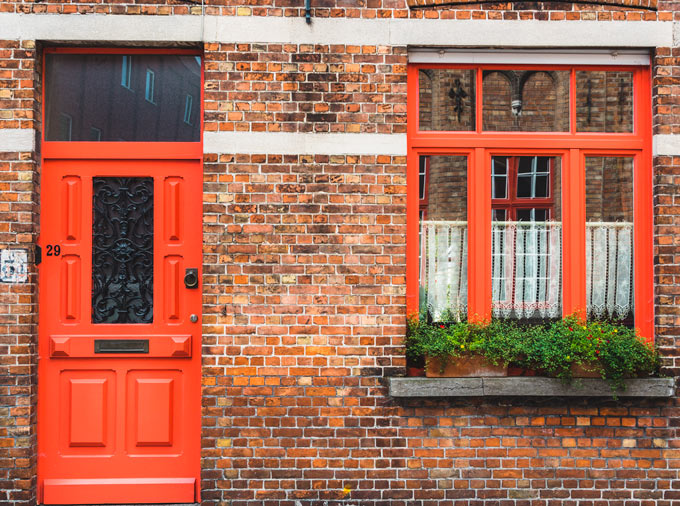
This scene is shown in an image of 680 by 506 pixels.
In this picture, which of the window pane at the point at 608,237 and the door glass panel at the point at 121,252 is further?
the window pane at the point at 608,237

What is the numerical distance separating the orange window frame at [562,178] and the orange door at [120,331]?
176 centimetres

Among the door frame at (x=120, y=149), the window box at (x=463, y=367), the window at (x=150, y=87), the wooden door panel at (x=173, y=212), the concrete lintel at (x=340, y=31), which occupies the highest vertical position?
the concrete lintel at (x=340, y=31)

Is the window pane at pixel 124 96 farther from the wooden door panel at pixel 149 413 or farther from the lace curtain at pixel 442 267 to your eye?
the lace curtain at pixel 442 267

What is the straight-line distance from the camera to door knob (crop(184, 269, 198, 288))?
4.74 meters

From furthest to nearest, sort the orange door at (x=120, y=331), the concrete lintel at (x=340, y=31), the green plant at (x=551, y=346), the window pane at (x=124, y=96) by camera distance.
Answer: the window pane at (x=124, y=96) < the orange door at (x=120, y=331) < the concrete lintel at (x=340, y=31) < the green plant at (x=551, y=346)

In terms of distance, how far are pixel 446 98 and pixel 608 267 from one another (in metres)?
1.90

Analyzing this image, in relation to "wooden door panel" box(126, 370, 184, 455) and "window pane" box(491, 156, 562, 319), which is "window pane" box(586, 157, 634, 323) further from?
"wooden door panel" box(126, 370, 184, 455)

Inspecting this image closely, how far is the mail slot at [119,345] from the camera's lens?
4703 millimetres

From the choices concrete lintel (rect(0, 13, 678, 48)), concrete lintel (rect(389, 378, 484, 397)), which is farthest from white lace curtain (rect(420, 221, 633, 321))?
concrete lintel (rect(0, 13, 678, 48))

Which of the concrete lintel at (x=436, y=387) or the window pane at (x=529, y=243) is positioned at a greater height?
the window pane at (x=529, y=243)

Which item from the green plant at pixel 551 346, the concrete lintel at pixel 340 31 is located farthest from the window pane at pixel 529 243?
the concrete lintel at pixel 340 31

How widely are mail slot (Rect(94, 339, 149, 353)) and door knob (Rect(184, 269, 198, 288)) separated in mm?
551

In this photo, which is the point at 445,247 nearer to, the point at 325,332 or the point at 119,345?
the point at 325,332

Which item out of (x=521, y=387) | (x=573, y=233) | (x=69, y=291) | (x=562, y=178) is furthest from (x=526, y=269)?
(x=69, y=291)
